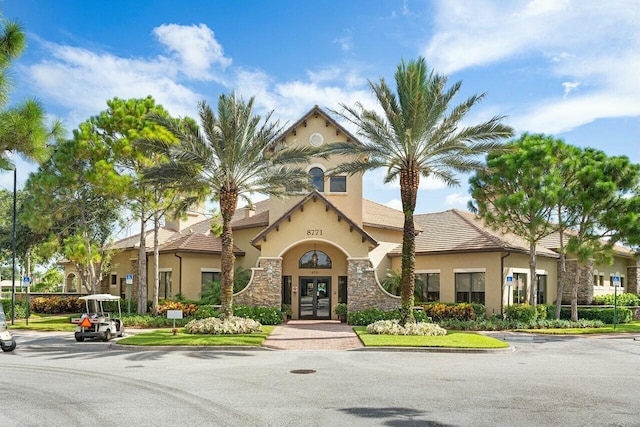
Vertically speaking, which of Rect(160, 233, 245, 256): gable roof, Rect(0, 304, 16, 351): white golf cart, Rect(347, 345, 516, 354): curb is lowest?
Rect(347, 345, 516, 354): curb

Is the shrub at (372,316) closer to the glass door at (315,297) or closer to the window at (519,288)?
the glass door at (315,297)

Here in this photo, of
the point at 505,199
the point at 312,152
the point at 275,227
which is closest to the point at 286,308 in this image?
the point at 275,227

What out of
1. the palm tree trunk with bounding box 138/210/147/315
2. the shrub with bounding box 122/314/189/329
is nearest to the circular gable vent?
the palm tree trunk with bounding box 138/210/147/315

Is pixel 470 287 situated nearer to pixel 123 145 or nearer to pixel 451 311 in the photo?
pixel 451 311

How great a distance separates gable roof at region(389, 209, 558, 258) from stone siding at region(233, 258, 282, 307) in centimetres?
790

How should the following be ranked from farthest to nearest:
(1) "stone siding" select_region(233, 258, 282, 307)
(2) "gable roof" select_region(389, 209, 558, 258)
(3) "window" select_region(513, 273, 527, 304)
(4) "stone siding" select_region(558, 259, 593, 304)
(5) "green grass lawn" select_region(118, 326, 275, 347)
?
(4) "stone siding" select_region(558, 259, 593, 304), (3) "window" select_region(513, 273, 527, 304), (2) "gable roof" select_region(389, 209, 558, 258), (1) "stone siding" select_region(233, 258, 282, 307), (5) "green grass lawn" select_region(118, 326, 275, 347)

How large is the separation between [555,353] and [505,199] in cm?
989

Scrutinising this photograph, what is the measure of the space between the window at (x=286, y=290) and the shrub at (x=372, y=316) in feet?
14.5

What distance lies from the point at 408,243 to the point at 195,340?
30.3 ft

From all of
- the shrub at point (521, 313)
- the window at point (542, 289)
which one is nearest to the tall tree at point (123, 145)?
the shrub at point (521, 313)

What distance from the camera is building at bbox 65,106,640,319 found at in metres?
27.9

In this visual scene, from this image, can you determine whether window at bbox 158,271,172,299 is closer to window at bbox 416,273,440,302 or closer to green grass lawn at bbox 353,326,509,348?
window at bbox 416,273,440,302

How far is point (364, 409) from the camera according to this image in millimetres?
10047

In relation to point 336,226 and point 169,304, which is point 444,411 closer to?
point 336,226
